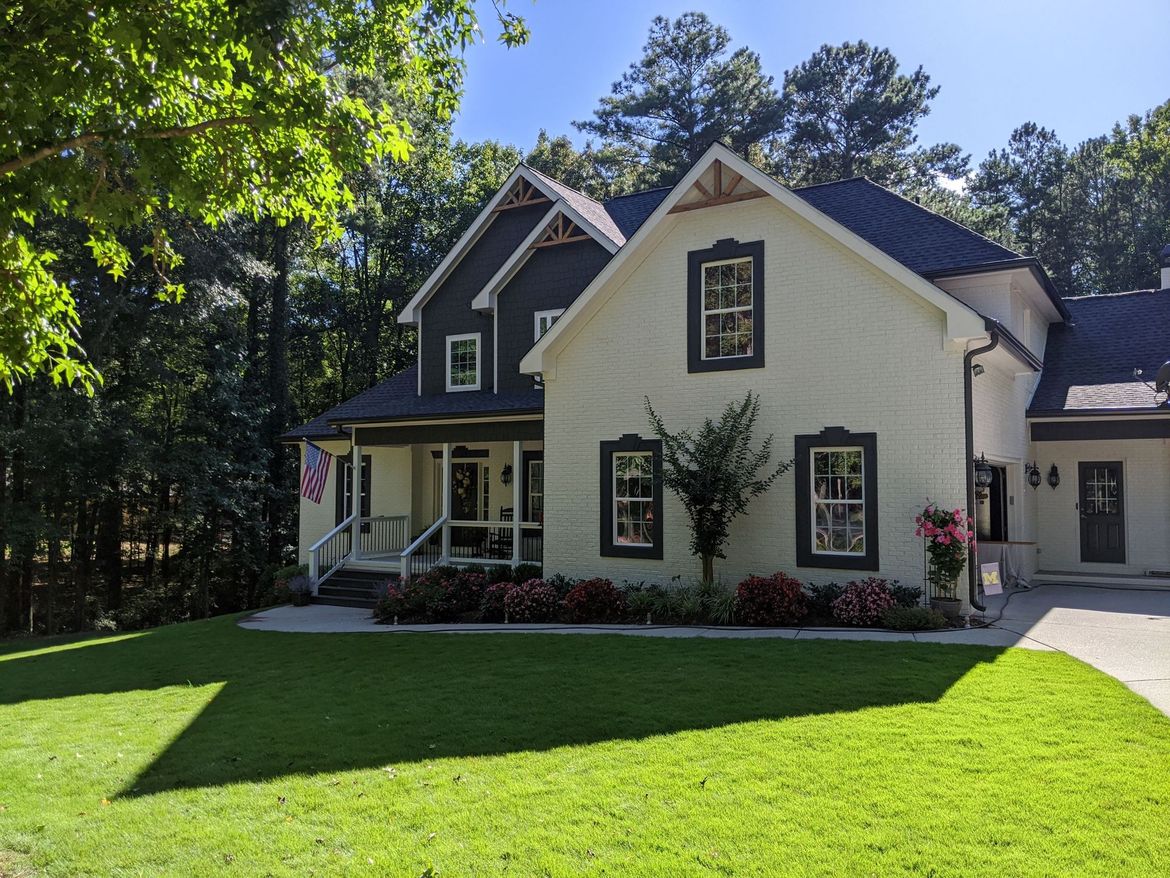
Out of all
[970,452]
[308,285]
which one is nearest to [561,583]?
[970,452]

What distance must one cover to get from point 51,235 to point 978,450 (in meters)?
25.1

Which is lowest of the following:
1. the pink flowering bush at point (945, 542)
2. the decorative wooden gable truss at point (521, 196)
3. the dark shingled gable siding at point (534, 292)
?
the pink flowering bush at point (945, 542)

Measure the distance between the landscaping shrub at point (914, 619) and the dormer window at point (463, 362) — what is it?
36.2 ft

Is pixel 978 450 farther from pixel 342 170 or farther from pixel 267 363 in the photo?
pixel 267 363

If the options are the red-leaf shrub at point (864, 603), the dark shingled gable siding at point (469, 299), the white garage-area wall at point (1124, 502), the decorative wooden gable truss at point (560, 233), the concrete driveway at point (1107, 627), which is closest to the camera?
the concrete driveway at point (1107, 627)

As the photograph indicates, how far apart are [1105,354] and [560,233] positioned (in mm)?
11945

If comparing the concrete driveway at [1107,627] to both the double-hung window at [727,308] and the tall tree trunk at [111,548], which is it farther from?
the tall tree trunk at [111,548]

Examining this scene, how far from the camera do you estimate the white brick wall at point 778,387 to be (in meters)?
11.8

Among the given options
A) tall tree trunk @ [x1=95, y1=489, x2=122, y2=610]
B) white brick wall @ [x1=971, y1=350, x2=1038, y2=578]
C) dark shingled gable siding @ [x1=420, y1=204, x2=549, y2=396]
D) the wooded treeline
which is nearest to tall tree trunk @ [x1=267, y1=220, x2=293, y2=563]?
the wooded treeline

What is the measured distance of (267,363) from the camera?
3212cm

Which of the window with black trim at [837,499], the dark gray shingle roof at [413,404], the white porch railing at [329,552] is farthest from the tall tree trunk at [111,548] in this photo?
the window with black trim at [837,499]

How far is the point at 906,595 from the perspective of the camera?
449 inches

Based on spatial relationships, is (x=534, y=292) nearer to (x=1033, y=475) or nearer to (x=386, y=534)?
(x=386, y=534)

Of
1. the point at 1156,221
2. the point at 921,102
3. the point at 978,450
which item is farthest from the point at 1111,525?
the point at 921,102
